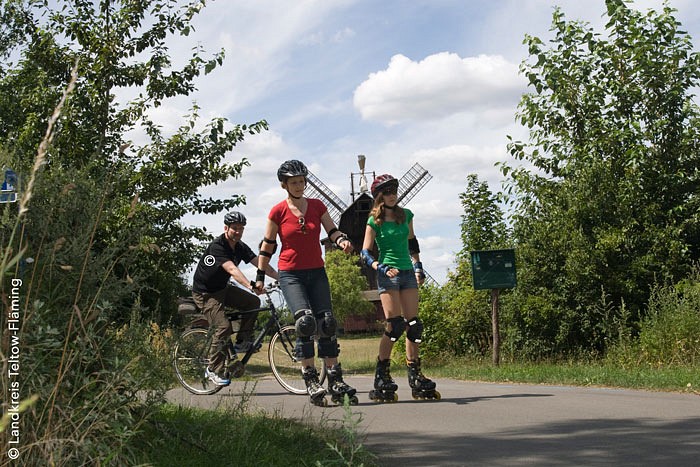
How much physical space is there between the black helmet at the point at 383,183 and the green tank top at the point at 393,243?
323 millimetres

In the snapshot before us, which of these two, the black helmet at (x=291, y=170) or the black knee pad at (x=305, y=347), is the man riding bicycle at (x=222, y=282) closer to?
the black knee pad at (x=305, y=347)

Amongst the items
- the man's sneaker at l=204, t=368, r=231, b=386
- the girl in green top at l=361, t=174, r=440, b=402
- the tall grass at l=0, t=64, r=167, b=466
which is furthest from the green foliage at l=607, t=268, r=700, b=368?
the tall grass at l=0, t=64, r=167, b=466

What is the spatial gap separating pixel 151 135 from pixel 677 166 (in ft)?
34.2

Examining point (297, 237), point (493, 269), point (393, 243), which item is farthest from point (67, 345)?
point (493, 269)

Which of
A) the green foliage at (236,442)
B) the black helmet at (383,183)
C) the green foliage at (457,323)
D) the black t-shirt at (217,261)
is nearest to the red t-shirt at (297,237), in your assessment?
the black helmet at (383,183)

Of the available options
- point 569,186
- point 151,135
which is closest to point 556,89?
point 569,186

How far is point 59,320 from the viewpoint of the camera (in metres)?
4.36

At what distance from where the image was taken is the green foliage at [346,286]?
59831 millimetres

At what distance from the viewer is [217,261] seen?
1002 centimetres

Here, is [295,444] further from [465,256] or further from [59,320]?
[465,256]

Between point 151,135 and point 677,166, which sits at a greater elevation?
point 151,135

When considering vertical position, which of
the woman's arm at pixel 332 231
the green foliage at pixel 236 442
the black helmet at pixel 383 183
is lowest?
the green foliage at pixel 236 442

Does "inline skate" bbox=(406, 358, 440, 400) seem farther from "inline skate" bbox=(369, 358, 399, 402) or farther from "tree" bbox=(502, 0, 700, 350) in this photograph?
"tree" bbox=(502, 0, 700, 350)

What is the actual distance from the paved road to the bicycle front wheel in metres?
0.21
